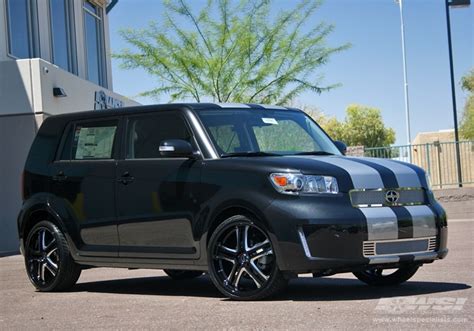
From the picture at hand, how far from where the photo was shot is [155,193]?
848cm

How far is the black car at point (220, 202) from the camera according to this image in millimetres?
7500

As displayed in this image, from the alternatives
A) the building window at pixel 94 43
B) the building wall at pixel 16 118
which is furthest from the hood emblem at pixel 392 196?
the building window at pixel 94 43

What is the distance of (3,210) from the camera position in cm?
1988

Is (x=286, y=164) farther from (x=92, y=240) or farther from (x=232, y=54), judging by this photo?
(x=232, y=54)

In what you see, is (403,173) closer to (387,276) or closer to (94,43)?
(387,276)

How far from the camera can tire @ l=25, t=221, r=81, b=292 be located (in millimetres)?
9297

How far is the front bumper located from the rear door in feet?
6.61

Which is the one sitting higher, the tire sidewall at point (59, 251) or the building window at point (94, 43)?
the building window at point (94, 43)

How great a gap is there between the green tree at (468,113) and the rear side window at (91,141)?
162 ft

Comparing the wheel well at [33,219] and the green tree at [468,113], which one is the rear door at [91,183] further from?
the green tree at [468,113]

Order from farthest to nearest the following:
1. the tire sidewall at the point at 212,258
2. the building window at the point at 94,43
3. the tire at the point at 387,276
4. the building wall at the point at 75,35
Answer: the building window at the point at 94,43 → the building wall at the point at 75,35 → the tire at the point at 387,276 → the tire sidewall at the point at 212,258

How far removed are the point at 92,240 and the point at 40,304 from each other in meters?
0.89

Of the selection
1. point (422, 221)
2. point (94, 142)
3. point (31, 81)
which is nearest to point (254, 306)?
point (422, 221)

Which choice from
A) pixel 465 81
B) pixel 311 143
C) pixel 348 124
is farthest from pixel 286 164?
pixel 348 124
